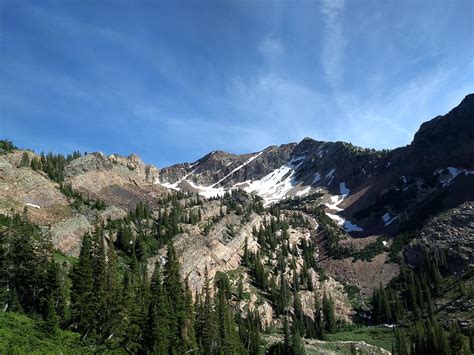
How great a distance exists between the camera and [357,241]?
196 meters

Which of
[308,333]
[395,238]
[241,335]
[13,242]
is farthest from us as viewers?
[395,238]

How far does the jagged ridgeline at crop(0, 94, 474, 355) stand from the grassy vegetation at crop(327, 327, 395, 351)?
23.6 inches

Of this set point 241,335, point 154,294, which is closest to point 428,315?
point 241,335

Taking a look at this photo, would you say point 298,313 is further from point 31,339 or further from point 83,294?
point 31,339

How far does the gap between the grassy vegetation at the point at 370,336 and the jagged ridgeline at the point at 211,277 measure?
0.60 metres

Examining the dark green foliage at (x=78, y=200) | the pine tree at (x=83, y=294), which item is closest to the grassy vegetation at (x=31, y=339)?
the pine tree at (x=83, y=294)

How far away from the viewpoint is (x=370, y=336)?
118688mm

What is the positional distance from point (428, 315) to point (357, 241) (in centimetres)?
8108

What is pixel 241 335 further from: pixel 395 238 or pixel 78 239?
pixel 395 238

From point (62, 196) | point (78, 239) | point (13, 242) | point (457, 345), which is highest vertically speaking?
point (62, 196)

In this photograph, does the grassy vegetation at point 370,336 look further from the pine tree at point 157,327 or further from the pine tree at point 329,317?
the pine tree at point 157,327

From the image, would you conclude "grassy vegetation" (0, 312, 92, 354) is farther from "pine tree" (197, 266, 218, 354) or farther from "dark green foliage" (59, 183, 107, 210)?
"dark green foliage" (59, 183, 107, 210)

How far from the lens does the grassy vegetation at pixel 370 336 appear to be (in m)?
111

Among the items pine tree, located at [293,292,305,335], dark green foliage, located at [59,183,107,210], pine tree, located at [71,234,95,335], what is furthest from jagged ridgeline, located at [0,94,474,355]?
dark green foliage, located at [59,183,107,210]
